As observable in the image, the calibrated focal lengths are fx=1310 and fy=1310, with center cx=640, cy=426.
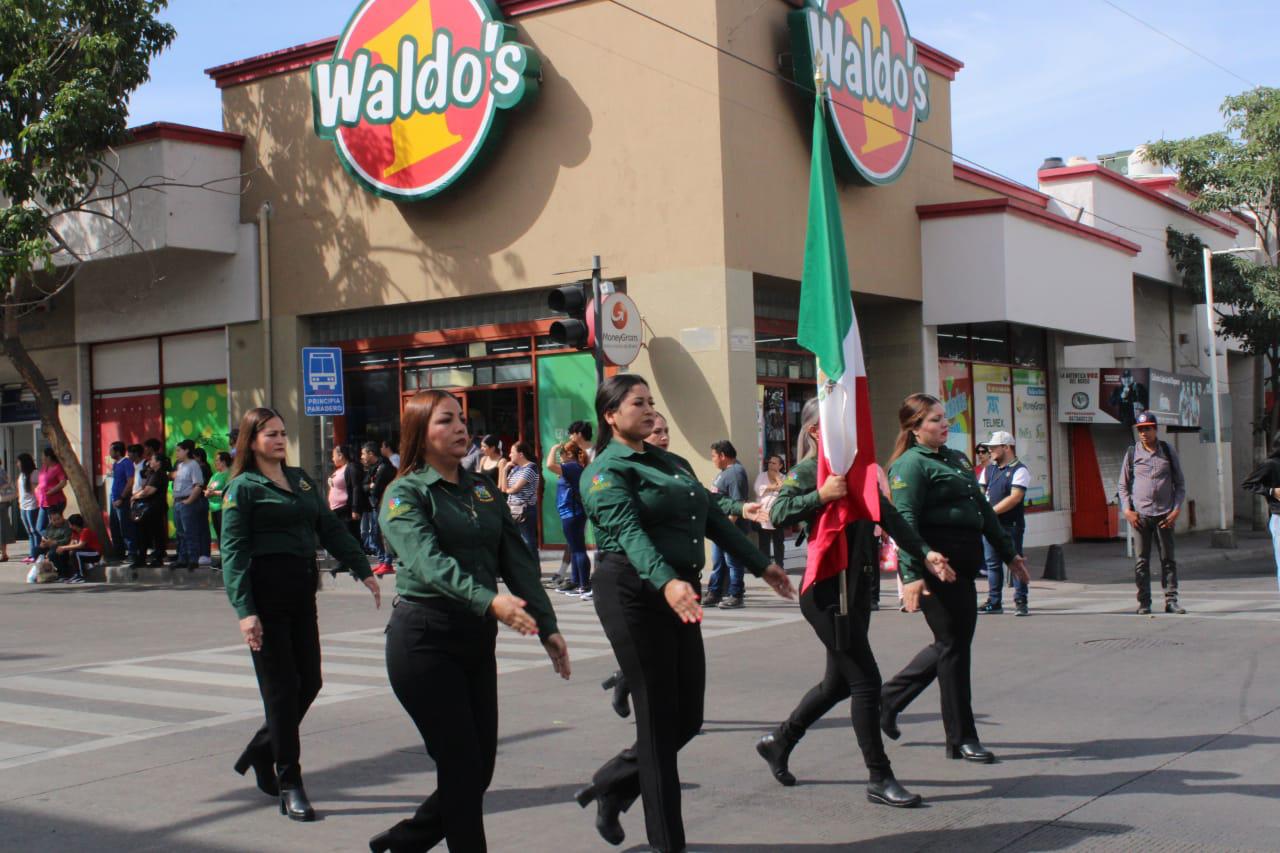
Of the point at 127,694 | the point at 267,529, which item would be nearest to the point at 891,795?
the point at 267,529

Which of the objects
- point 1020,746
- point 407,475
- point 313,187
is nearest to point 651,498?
point 407,475

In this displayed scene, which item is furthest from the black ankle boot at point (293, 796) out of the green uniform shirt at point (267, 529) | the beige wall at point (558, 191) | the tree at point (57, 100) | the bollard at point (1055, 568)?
the tree at point (57, 100)

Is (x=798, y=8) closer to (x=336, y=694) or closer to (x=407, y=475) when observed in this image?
(x=336, y=694)

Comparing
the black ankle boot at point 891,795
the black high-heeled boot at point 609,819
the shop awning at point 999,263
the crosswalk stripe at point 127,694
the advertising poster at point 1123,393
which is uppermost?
the shop awning at point 999,263

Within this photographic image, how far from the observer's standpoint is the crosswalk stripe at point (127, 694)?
9.02 m

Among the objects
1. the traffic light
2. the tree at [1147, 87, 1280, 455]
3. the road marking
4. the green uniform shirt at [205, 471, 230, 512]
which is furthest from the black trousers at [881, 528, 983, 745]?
the tree at [1147, 87, 1280, 455]

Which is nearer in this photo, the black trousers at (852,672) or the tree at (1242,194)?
the black trousers at (852,672)

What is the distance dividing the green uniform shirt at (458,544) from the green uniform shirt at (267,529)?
160 centimetres

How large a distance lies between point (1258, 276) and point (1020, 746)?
2261 cm

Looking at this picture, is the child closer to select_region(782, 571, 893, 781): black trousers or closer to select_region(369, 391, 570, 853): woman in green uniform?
select_region(782, 571, 893, 781): black trousers

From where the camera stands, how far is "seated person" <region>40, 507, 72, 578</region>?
2052 cm

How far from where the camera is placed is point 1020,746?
716cm

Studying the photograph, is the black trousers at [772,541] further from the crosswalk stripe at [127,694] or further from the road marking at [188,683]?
the crosswalk stripe at [127,694]

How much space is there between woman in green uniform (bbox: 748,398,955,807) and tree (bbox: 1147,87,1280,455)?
73.8 feet
